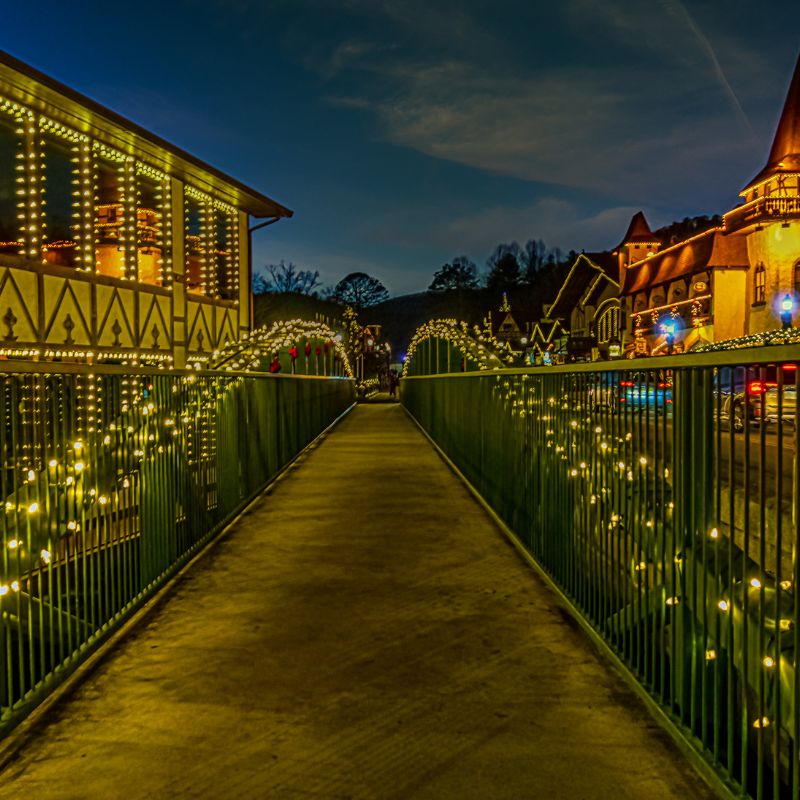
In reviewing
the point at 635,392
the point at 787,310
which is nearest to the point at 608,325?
the point at 787,310

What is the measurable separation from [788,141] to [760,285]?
6237mm

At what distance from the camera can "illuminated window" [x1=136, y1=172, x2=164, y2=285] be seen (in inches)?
670

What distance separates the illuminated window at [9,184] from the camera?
1305 cm

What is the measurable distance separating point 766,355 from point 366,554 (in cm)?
440

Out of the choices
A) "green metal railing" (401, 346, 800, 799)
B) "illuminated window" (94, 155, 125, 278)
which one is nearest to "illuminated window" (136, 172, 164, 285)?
"illuminated window" (94, 155, 125, 278)

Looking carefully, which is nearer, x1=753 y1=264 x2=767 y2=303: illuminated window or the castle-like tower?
the castle-like tower

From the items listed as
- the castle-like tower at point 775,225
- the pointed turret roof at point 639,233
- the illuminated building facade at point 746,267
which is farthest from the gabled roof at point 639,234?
the castle-like tower at point 775,225

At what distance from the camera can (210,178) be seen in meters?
18.5

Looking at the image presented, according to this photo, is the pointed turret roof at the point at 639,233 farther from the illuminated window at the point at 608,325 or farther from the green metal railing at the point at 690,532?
the green metal railing at the point at 690,532

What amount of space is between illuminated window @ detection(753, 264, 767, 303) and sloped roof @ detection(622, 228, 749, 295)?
5.19 ft

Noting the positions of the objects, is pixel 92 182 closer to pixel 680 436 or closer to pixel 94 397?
pixel 94 397

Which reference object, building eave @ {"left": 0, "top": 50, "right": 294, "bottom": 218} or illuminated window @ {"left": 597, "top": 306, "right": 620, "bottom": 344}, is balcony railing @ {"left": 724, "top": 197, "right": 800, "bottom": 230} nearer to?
illuminated window @ {"left": 597, "top": 306, "right": 620, "bottom": 344}

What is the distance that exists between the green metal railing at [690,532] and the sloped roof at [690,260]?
3496cm

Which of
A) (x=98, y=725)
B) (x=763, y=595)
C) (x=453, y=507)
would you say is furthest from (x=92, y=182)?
(x=763, y=595)
